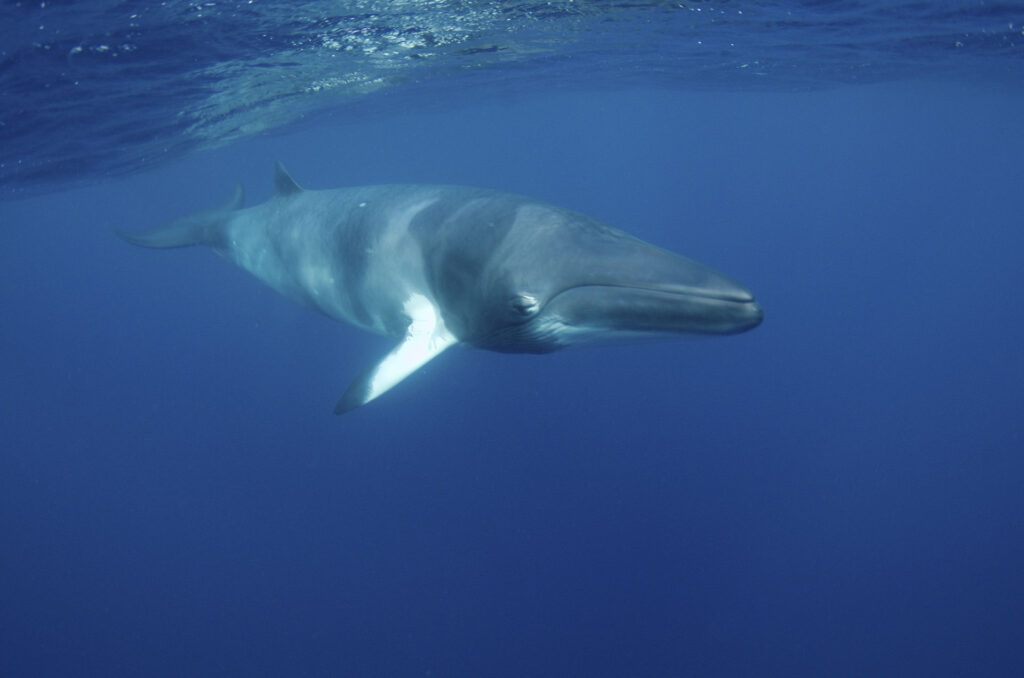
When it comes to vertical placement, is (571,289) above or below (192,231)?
above

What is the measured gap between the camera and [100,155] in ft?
86.2

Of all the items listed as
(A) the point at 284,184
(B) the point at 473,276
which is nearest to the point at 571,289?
(B) the point at 473,276

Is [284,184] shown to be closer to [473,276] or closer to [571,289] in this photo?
[473,276]

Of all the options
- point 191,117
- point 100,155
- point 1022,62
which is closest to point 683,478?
point 1022,62

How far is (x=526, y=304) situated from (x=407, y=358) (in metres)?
2.20

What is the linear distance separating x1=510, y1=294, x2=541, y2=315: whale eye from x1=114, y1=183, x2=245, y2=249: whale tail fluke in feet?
31.1

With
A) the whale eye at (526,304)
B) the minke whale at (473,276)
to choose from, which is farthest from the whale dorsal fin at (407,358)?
the whale eye at (526,304)

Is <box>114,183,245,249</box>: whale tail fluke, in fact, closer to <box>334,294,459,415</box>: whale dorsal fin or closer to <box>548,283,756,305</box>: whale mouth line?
<box>334,294,459,415</box>: whale dorsal fin

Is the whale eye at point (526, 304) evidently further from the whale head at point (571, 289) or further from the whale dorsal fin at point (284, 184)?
the whale dorsal fin at point (284, 184)

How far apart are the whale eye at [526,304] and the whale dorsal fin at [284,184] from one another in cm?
680

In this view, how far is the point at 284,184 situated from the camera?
36.0ft

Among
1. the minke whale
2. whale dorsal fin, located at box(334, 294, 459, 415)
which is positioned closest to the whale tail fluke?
the minke whale

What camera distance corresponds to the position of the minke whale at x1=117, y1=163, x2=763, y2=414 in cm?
491

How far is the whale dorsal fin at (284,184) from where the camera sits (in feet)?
35.6
